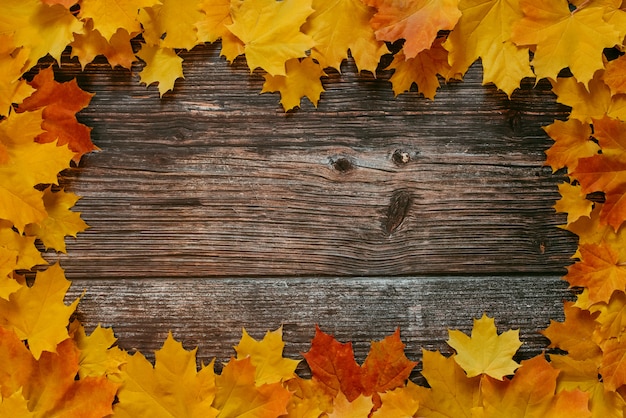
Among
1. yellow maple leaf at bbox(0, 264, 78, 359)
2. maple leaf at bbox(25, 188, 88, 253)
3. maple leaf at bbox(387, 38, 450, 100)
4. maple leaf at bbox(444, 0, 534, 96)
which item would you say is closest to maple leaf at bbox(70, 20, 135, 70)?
maple leaf at bbox(25, 188, 88, 253)

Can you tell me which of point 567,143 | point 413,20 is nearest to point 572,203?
point 567,143

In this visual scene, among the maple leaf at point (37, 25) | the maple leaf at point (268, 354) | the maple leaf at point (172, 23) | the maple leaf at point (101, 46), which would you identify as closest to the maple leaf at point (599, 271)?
the maple leaf at point (268, 354)

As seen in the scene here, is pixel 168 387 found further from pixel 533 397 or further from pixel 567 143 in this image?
pixel 567 143

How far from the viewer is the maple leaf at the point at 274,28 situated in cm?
118

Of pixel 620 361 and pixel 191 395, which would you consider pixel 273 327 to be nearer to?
pixel 191 395

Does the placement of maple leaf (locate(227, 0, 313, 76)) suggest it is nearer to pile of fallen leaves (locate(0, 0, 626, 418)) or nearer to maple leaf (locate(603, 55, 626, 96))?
pile of fallen leaves (locate(0, 0, 626, 418))

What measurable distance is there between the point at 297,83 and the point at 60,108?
19.0 inches

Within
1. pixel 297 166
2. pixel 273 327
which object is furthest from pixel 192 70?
pixel 273 327

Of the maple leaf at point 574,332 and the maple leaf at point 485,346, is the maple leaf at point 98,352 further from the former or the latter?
the maple leaf at point 574,332

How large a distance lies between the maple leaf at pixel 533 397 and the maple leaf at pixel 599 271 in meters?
0.17

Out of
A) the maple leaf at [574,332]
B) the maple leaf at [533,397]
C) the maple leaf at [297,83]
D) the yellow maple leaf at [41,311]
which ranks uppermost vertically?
the maple leaf at [297,83]

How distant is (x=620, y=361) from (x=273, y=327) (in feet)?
2.29

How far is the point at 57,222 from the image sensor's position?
125 cm

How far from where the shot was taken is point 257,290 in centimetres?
127
